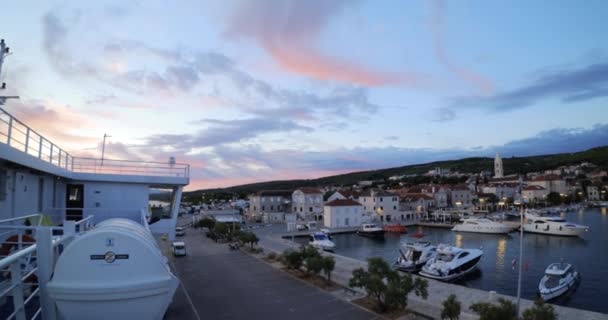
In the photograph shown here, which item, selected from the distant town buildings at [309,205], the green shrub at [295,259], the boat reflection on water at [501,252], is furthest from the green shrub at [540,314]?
the distant town buildings at [309,205]

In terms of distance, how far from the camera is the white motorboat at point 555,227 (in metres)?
47.4

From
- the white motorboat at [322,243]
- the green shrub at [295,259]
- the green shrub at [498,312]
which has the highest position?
the green shrub at [498,312]

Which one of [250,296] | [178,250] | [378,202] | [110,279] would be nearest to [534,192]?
[378,202]

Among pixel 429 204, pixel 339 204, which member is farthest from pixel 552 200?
pixel 339 204

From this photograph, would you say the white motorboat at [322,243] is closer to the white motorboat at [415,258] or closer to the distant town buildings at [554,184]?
the white motorboat at [415,258]

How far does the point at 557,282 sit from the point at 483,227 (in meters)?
31.6

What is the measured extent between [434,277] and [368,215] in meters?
41.7

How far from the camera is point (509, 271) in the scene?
29812 millimetres

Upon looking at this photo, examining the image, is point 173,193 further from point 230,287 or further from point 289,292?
point 289,292

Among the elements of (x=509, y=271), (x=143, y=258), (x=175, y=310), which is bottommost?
(x=509, y=271)

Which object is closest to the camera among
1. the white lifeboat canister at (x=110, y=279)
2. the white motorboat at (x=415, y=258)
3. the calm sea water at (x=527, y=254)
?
the white lifeboat canister at (x=110, y=279)

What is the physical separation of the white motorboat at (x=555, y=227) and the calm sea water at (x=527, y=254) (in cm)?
104

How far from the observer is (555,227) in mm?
49031

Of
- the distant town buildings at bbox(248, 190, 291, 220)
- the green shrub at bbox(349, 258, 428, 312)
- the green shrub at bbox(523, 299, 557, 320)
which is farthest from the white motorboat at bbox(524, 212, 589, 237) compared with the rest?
the distant town buildings at bbox(248, 190, 291, 220)
